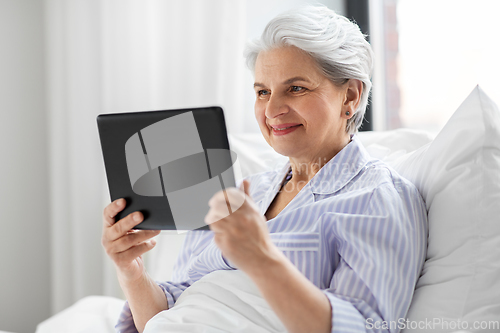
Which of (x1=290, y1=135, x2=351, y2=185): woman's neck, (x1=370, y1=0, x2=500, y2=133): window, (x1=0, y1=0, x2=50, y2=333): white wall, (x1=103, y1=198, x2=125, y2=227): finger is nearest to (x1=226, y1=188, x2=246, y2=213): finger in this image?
(x1=103, y1=198, x2=125, y2=227): finger

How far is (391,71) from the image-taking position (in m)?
1.88

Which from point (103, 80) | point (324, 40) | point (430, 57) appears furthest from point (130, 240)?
point (430, 57)

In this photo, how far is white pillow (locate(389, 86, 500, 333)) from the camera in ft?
2.46

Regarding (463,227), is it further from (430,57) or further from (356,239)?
(430,57)

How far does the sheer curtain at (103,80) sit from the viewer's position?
184 centimetres

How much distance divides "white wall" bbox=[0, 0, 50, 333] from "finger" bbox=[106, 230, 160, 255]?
1306mm

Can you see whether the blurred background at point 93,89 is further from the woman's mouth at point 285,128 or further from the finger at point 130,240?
the finger at point 130,240

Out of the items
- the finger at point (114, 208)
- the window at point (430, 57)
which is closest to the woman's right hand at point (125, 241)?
the finger at point (114, 208)

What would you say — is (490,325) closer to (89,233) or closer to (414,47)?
(414,47)

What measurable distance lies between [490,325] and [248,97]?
1385mm

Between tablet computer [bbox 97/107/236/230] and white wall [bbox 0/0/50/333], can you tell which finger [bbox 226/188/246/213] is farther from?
white wall [bbox 0/0/50/333]

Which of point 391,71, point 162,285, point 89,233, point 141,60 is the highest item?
point 141,60

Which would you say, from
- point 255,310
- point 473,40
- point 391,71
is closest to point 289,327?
point 255,310

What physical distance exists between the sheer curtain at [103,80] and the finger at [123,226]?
0.99m
